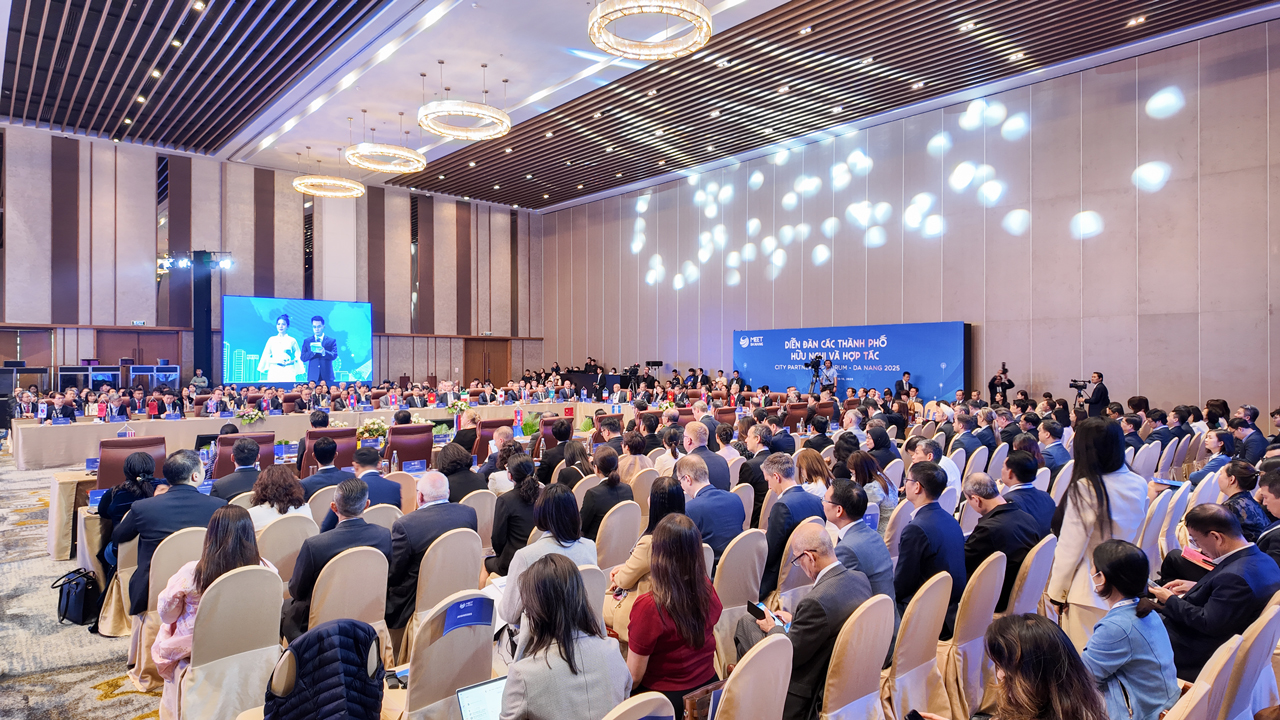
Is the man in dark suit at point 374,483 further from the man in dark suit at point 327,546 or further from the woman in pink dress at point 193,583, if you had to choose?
the woman in pink dress at point 193,583

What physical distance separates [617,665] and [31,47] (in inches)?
604

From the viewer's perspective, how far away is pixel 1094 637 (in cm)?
224

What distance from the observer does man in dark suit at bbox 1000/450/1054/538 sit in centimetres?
379

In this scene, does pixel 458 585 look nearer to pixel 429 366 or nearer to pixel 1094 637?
pixel 1094 637

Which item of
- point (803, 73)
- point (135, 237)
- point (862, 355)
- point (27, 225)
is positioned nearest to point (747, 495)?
point (803, 73)

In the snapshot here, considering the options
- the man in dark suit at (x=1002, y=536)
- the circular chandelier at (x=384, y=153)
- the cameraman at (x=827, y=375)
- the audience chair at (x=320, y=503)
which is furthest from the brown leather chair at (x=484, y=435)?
the cameraman at (x=827, y=375)

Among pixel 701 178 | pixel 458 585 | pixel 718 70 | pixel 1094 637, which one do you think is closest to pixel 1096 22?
pixel 718 70

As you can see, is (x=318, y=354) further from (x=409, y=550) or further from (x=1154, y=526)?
(x=1154, y=526)

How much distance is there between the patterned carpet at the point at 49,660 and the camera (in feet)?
11.0

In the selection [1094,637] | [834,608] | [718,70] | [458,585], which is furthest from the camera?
[718,70]

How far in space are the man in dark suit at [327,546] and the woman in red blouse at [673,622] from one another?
152 centimetres

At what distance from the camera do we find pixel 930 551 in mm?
3188

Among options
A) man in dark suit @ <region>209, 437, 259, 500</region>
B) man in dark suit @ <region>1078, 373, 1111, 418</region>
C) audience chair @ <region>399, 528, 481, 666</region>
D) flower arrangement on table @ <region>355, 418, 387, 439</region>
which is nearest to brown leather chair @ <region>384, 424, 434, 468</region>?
flower arrangement on table @ <region>355, 418, 387, 439</region>

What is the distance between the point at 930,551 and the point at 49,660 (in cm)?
484
